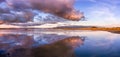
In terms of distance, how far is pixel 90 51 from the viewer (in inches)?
170

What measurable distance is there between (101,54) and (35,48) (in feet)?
3.96

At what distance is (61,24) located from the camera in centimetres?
450

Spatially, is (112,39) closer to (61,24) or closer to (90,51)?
(90,51)

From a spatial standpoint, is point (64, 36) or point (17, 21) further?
point (64, 36)

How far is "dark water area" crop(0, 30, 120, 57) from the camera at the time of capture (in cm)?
432

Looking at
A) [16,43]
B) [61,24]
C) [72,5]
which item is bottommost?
[16,43]

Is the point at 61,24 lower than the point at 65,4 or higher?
lower

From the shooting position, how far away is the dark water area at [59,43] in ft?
14.2

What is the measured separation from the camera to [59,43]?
4.69 meters

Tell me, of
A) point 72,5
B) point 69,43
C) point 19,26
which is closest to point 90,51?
point 69,43

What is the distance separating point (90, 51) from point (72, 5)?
88cm

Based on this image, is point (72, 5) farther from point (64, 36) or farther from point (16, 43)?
point (16, 43)

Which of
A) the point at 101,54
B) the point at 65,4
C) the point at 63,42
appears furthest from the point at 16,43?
the point at 101,54

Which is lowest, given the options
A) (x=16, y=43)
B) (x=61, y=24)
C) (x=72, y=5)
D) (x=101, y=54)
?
(x=101, y=54)
